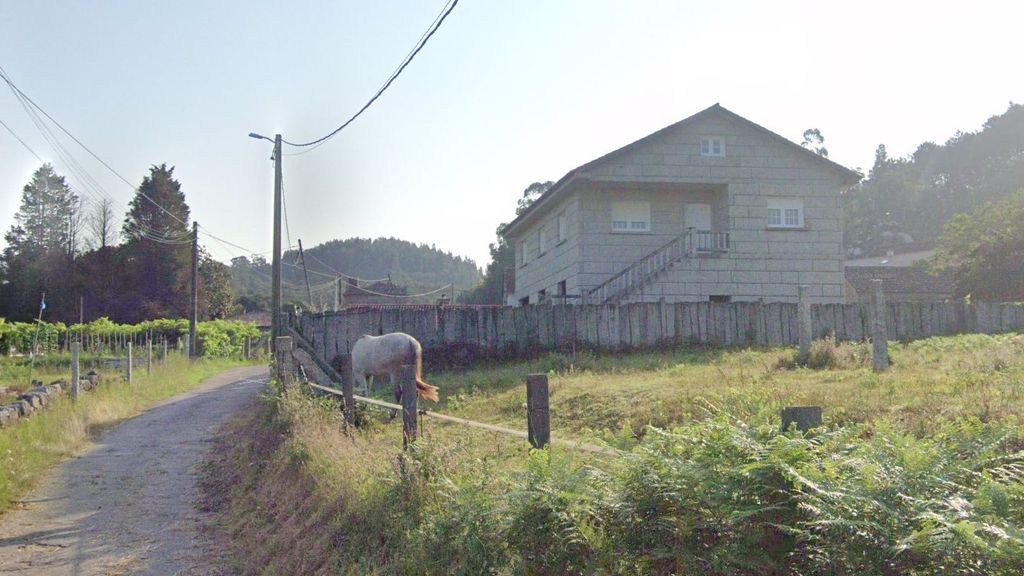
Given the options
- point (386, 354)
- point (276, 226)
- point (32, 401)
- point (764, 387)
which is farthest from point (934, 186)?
point (32, 401)

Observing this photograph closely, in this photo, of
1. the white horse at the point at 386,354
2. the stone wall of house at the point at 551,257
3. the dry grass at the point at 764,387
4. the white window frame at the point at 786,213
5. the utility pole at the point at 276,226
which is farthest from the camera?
the white window frame at the point at 786,213

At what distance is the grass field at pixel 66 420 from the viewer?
12.4 m

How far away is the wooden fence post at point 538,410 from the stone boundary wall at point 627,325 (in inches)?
636

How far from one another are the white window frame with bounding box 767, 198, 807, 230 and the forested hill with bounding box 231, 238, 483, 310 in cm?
4606

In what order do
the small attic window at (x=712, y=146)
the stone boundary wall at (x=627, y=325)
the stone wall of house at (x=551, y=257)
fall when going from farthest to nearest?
the stone wall of house at (x=551, y=257), the small attic window at (x=712, y=146), the stone boundary wall at (x=627, y=325)

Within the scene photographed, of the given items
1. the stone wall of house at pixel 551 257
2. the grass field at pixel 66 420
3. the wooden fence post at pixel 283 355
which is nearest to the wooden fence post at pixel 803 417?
the grass field at pixel 66 420

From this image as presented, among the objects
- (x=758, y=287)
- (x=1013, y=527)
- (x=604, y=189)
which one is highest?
(x=604, y=189)

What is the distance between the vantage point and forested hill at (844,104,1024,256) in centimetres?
6938

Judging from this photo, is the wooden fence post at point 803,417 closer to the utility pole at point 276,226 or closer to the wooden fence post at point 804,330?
A: the wooden fence post at point 804,330

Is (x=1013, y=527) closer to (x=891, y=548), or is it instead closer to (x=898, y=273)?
(x=891, y=548)

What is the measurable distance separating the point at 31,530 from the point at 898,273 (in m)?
47.2

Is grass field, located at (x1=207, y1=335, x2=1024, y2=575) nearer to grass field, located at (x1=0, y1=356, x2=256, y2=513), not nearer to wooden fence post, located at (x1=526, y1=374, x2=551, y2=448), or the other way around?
wooden fence post, located at (x1=526, y1=374, x2=551, y2=448)

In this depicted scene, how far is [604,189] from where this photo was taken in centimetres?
3005

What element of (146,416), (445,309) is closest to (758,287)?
(445,309)
